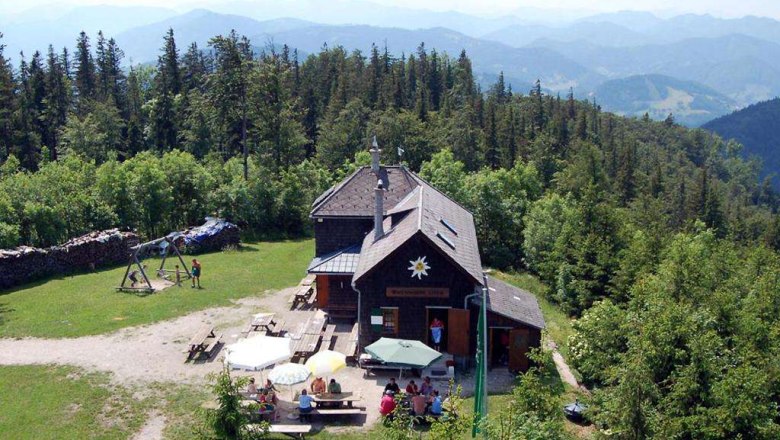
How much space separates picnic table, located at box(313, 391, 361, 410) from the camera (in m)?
A: 21.6

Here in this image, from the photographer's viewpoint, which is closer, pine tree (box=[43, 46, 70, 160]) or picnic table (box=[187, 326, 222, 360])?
picnic table (box=[187, 326, 222, 360])

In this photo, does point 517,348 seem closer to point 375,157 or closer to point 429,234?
point 429,234

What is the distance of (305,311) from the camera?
3148 centimetres

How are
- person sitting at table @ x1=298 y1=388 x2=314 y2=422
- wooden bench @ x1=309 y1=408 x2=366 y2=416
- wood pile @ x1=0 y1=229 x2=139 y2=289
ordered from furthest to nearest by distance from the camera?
wood pile @ x1=0 y1=229 x2=139 y2=289
wooden bench @ x1=309 y1=408 x2=366 y2=416
person sitting at table @ x1=298 y1=388 x2=314 y2=422

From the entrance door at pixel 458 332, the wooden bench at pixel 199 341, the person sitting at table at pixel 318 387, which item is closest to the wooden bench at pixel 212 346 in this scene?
the wooden bench at pixel 199 341

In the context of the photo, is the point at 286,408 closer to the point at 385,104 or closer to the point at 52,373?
the point at 52,373

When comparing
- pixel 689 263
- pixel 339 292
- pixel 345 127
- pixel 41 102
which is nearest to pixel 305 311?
pixel 339 292

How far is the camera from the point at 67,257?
37.3 m

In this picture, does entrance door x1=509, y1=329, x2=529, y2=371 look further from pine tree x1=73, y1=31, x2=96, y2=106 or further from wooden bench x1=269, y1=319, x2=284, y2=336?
pine tree x1=73, y1=31, x2=96, y2=106

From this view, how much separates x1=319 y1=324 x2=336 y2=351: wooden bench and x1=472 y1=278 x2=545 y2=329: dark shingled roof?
20.7 ft

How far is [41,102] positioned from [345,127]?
113 feet

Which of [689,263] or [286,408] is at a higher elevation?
[689,263]

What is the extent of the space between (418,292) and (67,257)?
22.7m

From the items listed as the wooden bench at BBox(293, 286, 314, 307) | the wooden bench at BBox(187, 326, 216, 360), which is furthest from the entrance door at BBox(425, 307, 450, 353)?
the wooden bench at BBox(187, 326, 216, 360)
